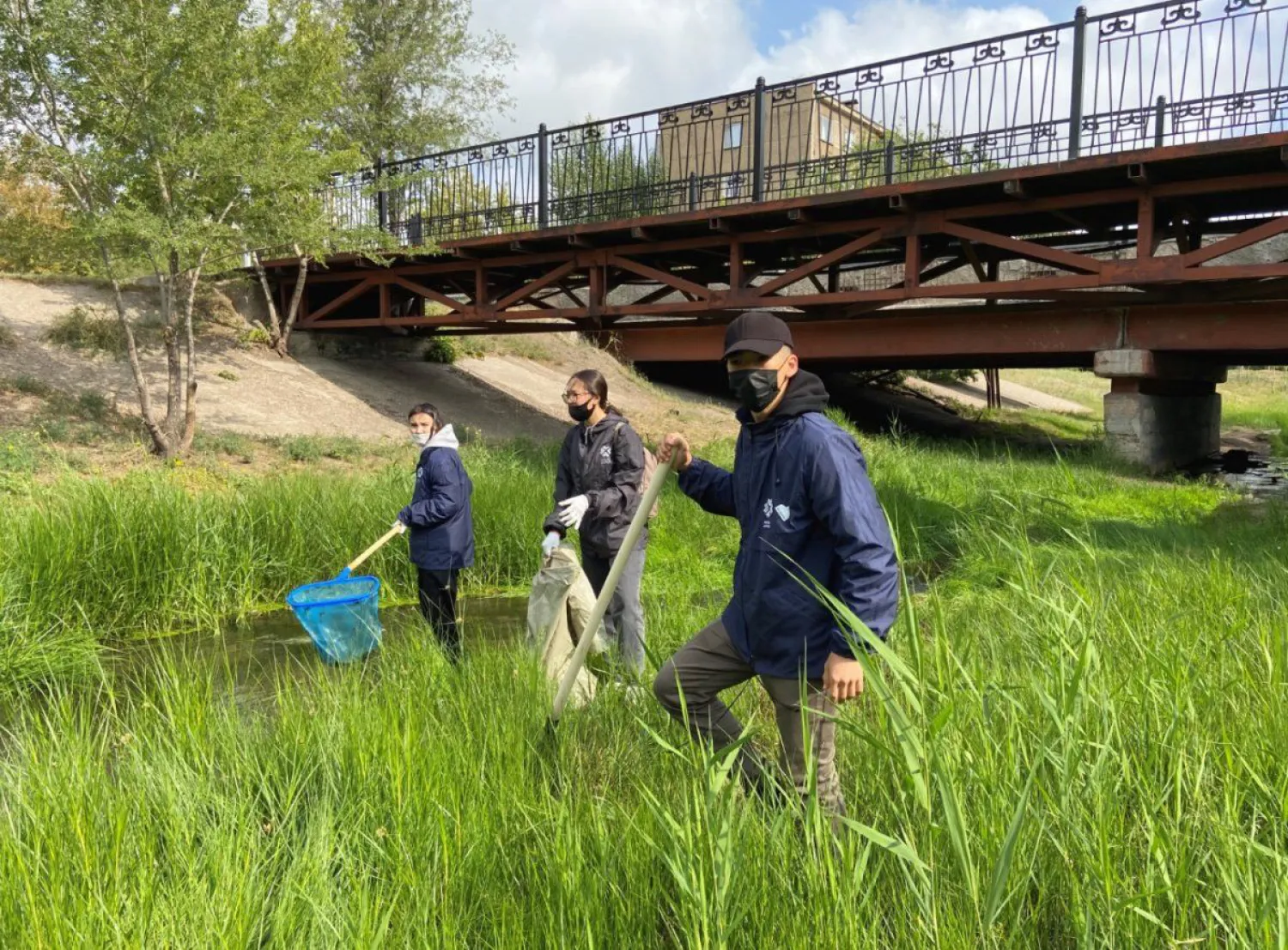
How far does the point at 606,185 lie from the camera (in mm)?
16219

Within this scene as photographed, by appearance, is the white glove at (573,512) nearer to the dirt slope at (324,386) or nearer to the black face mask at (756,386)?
the black face mask at (756,386)

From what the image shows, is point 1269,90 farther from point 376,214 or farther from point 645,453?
point 376,214

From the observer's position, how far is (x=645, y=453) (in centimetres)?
549

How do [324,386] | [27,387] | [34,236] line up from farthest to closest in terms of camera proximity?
[324,386], [27,387], [34,236]

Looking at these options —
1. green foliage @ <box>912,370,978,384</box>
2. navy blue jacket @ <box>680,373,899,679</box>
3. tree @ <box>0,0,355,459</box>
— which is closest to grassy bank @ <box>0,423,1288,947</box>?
navy blue jacket @ <box>680,373,899,679</box>

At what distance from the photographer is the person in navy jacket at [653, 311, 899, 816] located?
2828 millimetres

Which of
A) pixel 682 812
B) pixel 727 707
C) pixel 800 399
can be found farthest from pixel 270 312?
pixel 682 812

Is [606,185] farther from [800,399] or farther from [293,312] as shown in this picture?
[800,399]

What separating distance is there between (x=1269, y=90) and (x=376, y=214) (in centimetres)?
1525

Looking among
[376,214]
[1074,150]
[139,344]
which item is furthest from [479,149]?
[1074,150]

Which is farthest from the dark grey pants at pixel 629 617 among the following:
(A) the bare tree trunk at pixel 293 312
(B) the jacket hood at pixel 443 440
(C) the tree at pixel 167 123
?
(A) the bare tree trunk at pixel 293 312

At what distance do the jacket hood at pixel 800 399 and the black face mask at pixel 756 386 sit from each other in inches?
1.9

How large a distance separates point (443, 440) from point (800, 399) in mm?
3311

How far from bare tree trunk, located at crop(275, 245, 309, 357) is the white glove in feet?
49.5
